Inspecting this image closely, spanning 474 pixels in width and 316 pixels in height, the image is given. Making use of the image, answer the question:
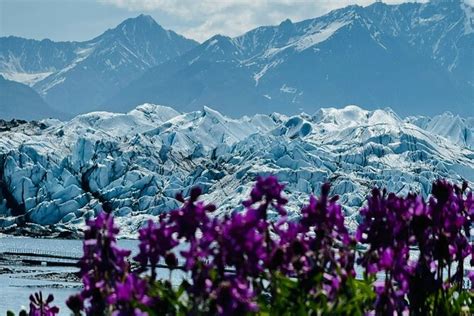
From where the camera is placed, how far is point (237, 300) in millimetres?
4223

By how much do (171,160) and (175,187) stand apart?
29.7 meters

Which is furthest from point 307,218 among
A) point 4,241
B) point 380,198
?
point 4,241

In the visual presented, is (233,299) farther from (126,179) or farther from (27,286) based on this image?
(126,179)

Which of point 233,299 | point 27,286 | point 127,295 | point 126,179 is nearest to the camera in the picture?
point 233,299

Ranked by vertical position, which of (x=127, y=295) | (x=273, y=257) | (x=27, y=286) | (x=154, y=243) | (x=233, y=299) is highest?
(x=27, y=286)

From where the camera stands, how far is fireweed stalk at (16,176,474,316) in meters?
4.50

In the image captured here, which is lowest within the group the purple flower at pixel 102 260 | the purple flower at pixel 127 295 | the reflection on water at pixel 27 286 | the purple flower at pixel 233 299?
the purple flower at pixel 233 299

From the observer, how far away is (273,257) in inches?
191

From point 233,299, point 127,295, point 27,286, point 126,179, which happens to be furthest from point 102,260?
point 126,179

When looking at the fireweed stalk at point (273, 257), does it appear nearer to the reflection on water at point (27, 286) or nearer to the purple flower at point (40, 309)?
the purple flower at point (40, 309)

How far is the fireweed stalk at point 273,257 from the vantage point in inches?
177

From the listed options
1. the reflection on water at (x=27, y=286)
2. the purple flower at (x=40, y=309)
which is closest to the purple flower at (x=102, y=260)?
the purple flower at (x=40, y=309)

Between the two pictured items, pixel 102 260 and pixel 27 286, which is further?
pixel 27 286

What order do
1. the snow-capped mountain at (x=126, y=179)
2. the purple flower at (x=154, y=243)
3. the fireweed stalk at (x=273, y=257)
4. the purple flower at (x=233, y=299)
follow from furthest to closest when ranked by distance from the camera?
the snow-capped mountain at (x=126, y=179), the purple flower at (x=154, y=243), the fireweed stalk at (x=273, y=257), the purple flower at (x=233, y=299)
